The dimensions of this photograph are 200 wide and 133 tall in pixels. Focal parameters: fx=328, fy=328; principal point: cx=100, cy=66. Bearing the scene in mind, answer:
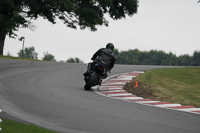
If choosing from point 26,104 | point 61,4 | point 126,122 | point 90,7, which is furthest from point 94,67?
point 90,7

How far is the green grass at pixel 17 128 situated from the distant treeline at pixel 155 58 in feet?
335

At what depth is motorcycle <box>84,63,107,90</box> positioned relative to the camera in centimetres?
1165

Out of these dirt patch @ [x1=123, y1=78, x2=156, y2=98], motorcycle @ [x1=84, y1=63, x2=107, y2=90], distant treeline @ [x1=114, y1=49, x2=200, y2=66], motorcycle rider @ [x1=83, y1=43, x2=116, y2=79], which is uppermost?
distant treeline @ [x1=114, y1=49, x2=200, y2=66]

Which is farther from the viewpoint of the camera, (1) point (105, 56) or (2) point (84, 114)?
(1) point (105, 56)

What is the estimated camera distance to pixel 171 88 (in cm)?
1371

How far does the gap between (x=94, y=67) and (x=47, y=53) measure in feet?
472

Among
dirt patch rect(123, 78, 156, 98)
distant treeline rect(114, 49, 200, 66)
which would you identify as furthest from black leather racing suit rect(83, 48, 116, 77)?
distant treeline rect(114, 49, 200, 66)

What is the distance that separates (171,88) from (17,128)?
9385mm

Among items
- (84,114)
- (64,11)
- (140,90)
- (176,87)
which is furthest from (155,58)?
(84,114)

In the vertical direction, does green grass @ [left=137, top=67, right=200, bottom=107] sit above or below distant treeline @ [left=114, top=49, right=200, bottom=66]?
below

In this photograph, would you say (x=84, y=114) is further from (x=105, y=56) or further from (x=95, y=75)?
(x=105, y=56)

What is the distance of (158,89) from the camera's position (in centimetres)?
1304

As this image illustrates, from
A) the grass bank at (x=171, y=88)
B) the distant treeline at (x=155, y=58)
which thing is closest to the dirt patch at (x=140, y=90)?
the grass bank at (x=171, y=88)

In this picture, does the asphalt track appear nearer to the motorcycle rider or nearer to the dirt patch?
the motorcycle rider
